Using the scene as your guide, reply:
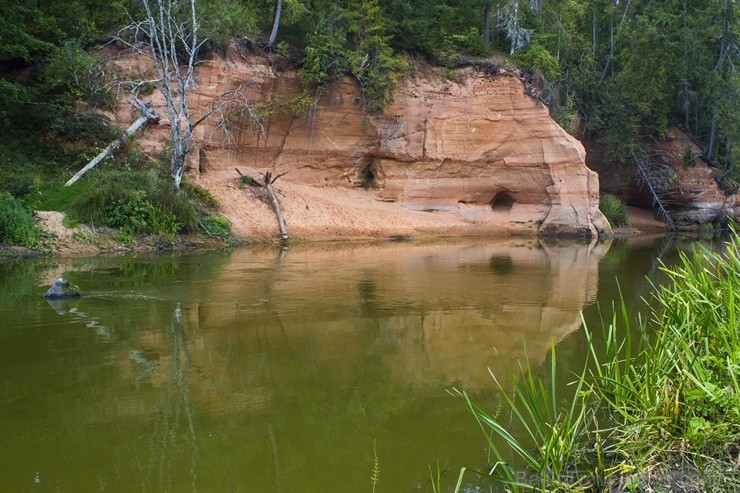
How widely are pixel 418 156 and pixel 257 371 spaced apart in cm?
2085

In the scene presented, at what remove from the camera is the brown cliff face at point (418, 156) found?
75.5 feet

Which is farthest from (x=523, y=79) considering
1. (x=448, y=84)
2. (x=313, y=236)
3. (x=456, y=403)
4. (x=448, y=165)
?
(x=456, y=403)

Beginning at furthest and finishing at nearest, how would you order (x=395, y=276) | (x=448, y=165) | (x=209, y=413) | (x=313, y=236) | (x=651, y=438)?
(x=448, y=165)
(x=313, y=236)
(x=395, y=276)
(x=209, y=413)
(x=651, y=438)

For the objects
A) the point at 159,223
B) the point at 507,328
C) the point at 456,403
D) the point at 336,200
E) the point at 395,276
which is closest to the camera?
the point at 456,403

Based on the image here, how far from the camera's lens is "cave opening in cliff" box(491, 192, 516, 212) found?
27.9m

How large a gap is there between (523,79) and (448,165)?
4.97 meters

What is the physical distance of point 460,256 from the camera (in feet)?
55.6

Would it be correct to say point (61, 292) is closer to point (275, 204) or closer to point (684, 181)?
point (275, 204)

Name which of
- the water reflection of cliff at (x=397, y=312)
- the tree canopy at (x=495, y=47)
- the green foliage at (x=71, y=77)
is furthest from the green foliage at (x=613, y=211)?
the green foliage at (x=71, y=77)

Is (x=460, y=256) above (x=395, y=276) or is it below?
below

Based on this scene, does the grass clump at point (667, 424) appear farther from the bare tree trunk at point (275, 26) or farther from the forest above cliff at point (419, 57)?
the bare tree trunk at point (275, 26)

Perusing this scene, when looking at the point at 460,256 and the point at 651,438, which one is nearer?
the point at 651,438

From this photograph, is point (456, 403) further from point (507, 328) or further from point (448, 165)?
point (448, 165)

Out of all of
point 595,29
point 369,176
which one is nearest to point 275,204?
point 369,176
